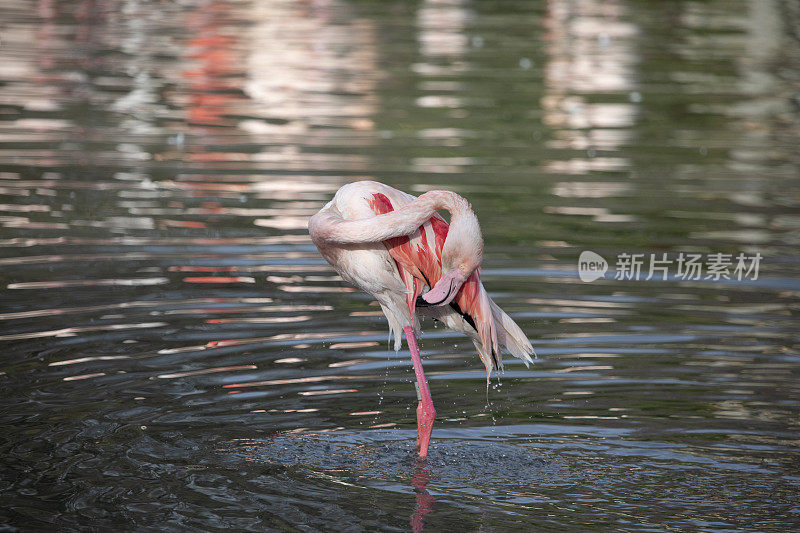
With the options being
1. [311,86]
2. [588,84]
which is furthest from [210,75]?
[588,84]

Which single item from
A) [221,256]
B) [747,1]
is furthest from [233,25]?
[221,256]

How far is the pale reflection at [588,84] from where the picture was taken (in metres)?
Answer: 14.3

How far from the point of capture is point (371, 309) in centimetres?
849

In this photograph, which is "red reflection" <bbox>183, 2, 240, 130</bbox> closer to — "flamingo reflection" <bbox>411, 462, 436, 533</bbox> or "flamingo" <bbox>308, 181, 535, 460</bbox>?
"flamingo" <bbox>308, 181, 535, 460</bbox>

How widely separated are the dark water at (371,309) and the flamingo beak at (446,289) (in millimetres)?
804

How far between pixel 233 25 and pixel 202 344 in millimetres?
18948

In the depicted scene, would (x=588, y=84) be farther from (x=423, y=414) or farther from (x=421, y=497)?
(x=421, y=497)

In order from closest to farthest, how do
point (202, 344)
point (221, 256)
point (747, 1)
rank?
point (202, 344)
point (221, 256)
point (747, 1)

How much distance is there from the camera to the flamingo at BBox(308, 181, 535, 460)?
5.73 metres

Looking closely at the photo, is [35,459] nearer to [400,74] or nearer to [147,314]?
[147,314]

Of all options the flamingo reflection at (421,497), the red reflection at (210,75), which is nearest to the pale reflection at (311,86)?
the red reflection at (210,75)

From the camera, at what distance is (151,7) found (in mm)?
29906

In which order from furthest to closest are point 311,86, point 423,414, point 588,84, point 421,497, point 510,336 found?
1. point 588,84
2. point 311,86
3. point 510,336
4. point 423,414
5. point 421,497

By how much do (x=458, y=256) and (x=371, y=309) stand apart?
2.84 meters
